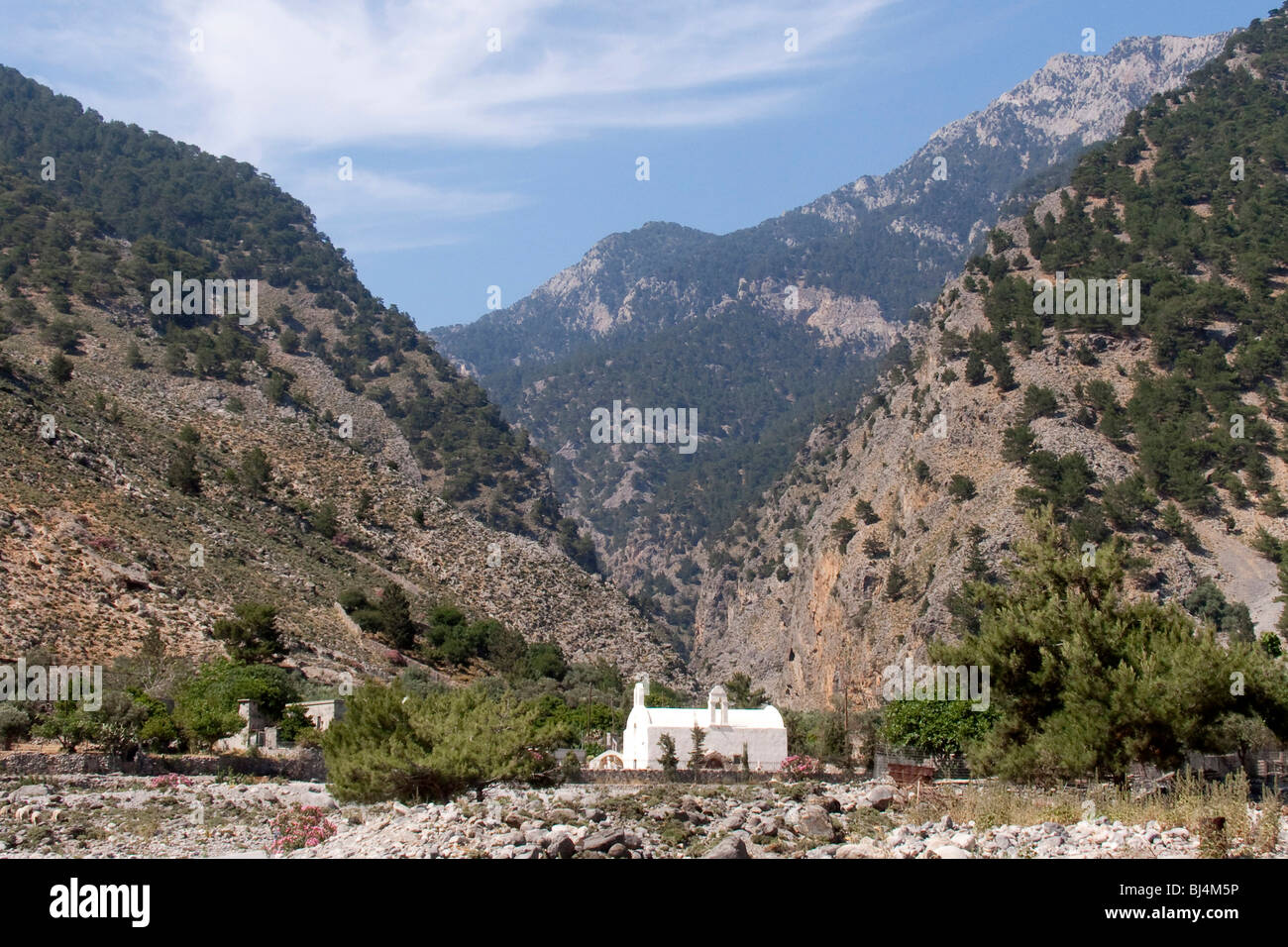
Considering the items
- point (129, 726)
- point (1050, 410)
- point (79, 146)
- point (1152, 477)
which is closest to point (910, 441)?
point (1050, 410)

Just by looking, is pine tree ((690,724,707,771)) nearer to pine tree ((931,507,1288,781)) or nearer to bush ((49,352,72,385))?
pine tree ((931,507,1288,781))

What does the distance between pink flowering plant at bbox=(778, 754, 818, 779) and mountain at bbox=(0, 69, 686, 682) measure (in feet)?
61.2

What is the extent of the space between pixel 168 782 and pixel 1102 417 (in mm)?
55975

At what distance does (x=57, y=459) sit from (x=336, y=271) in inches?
2886

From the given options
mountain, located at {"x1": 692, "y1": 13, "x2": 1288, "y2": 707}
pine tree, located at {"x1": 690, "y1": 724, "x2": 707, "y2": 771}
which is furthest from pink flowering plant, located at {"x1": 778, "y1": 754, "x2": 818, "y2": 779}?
mountain, located at {"x1": 692, "y1": 13, "x2": 1288, "y2": 707}

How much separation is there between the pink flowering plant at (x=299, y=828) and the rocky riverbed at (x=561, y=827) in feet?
0.45

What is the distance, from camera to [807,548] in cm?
9269

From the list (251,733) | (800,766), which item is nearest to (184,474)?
(251,733)

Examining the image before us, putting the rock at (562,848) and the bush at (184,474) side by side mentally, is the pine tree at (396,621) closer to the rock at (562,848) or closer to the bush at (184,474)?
the bush at (184,474)

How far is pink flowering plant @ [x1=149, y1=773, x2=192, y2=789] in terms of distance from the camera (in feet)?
88.2

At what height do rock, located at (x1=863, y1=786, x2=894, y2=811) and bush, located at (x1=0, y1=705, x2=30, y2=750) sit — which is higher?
bush, located at (x1=0, y1=705, x2=30, y2=750)
